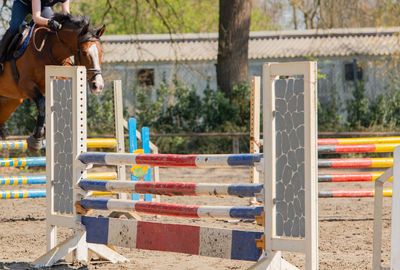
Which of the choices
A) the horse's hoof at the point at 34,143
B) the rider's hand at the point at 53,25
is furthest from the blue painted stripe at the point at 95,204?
the rider's hand at the point at 53,25

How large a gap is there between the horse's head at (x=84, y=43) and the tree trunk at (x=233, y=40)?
9794 mm

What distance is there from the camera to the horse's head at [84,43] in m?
5.73

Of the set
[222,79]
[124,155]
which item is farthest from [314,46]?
[124,155]

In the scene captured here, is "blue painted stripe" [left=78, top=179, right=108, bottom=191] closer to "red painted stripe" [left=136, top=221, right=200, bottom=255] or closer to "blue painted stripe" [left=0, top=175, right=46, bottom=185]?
"red painted stripe" [left=136, top=221, right=200, bottom=255]

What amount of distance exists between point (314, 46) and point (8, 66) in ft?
54.2

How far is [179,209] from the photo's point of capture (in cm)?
413

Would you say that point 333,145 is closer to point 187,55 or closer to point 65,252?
point 65,252

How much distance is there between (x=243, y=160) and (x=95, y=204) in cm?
120

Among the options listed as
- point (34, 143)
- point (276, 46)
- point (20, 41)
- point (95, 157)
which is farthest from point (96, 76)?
point (276, 46)

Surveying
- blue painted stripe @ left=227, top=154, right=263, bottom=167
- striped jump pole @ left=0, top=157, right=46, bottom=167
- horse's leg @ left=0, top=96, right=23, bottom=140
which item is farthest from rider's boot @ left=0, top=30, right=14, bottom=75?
blue painted stripe @ left=227, top=154, right=263, bottom=167

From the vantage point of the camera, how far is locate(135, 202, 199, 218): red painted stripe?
4.08m

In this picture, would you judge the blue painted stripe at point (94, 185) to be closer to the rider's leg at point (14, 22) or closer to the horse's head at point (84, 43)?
the horse's head at point (84, 43)

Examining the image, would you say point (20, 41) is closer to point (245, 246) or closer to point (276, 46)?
point (245, 246)

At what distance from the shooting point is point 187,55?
22.0 m
